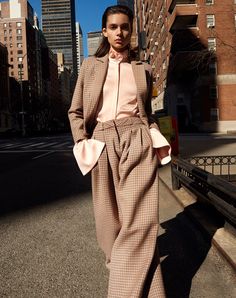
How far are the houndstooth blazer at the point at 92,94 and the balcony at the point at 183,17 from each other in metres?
44.0

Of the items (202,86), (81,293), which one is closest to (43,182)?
(81,293)

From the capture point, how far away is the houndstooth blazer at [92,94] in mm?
2775

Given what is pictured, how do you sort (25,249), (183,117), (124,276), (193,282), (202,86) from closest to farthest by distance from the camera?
(124,276)
(193,282)
(25,249)
(202,86)
(183,117)

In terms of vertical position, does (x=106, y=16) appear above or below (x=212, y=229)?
above

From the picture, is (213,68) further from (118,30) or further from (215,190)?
(118,30)

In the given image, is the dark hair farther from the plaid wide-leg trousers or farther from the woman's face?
the plaid wide-leg trousers

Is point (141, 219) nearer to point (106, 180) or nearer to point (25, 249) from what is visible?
point (106, 180)

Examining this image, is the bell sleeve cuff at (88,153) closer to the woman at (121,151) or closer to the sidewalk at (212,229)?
the woman at (121,151)

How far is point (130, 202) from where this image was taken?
256 cm

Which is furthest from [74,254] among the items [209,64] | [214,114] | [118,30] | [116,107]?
[214,114]

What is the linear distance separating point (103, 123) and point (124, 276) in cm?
100

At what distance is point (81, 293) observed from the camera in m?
2.94

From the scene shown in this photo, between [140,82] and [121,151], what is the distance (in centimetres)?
51

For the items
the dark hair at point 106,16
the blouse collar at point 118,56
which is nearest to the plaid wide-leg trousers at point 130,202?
the blouse collar at point 118,56
